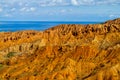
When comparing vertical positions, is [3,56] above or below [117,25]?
below

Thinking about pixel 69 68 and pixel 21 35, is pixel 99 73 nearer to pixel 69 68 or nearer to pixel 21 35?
pixel 69 68

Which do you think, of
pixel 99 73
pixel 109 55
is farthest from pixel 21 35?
pixel 99 73

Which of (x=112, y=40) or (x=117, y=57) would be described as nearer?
(x=117, y=57)

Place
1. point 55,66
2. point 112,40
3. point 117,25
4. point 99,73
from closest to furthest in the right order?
point 99,73 → point 55,66 → point 112,40 → point 117,25

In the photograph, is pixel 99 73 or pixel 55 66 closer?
pixel 99 73

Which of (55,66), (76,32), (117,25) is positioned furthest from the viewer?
(76,32)

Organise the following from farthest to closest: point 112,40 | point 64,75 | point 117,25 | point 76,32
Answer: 1. point 76,32
2. point 117,25
3. point 112,40
4. point 64,75

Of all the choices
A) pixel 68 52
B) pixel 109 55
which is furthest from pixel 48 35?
pixel 109 55

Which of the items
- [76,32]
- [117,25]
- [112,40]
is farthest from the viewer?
[76,32]

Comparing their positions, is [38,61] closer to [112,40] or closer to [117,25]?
[112,40]
